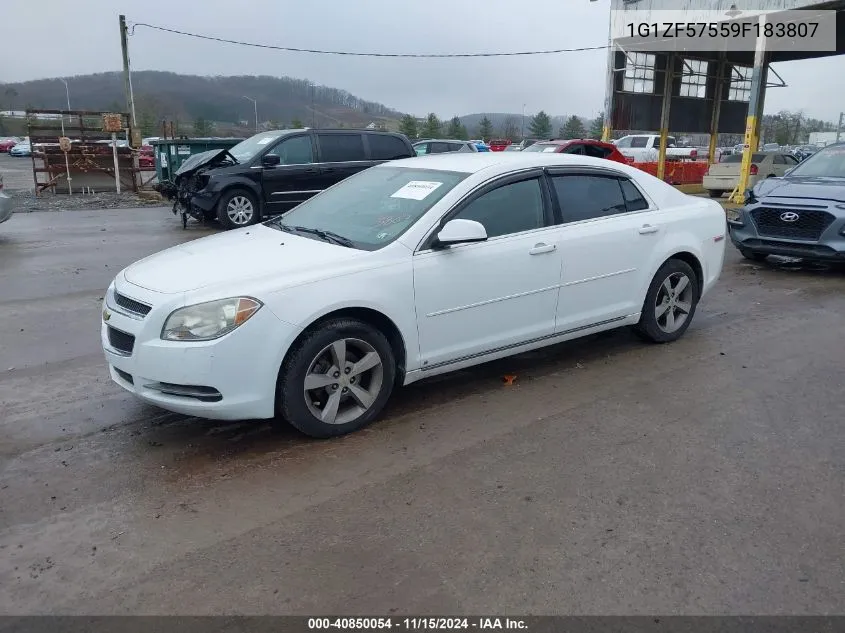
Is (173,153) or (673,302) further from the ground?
(173,153)

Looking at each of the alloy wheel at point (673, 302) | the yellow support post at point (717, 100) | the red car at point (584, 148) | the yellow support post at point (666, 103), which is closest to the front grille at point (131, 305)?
the alloy wheel at point (673, 302)

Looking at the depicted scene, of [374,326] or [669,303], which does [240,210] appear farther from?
[374,326]

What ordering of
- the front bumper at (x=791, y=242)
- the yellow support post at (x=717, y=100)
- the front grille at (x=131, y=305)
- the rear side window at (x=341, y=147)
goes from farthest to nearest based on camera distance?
the yellow support post at (x=717, y=100) → the rear side window at (x=341, y=147) → the front bumper at (x=791, y=242) → the front grille at (x=131, y=305)

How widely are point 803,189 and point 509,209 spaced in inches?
236

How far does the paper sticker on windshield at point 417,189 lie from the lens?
473cm

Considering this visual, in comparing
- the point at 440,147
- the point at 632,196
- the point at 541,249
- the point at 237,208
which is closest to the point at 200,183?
the point at 237,208

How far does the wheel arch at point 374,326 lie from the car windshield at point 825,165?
7711mm

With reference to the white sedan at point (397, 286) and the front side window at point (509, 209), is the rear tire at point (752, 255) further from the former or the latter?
the front side window at point (509, 209)

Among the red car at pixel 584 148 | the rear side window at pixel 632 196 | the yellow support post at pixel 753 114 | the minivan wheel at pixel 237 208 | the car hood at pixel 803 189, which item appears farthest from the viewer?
the red car at pixel 584 148

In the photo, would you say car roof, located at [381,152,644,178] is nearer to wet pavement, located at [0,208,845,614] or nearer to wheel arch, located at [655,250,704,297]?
wheel arch, located at [655,250,704,297]

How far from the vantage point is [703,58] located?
2180 cm

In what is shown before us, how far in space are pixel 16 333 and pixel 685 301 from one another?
5924mm

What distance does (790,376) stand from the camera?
515 cm
